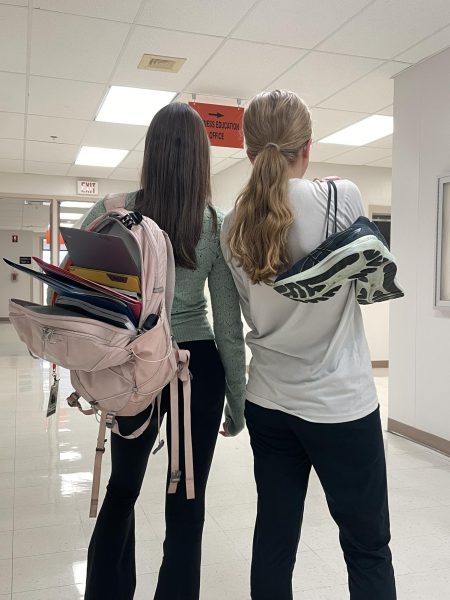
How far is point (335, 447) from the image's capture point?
1.25 meters

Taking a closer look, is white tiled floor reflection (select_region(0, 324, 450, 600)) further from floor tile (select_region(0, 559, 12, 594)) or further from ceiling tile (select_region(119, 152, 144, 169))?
ceiling tile (select_region(119, 152, 144, 169))

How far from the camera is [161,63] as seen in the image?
439 centimetres

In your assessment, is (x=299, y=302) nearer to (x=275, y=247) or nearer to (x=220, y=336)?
(x=275, y=247)

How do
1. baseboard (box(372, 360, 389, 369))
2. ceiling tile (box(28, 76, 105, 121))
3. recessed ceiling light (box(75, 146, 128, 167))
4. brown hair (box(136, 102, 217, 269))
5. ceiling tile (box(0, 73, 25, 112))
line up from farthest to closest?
baseboard (box(372, 360, 389, 369)) → recessed ceiling light (box(75, 146, 128, 167)) → ceiling tile (box(28, 76, 105, 121)) → ceiling tile (box(0, 73, 25, 112)) → brown hair (box(136, 102, 217, 269))

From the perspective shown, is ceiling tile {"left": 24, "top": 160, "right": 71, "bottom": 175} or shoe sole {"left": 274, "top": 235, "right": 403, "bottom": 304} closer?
shoe sole {"left": 274, "top": 235, "right": 403, "bottom": 304}

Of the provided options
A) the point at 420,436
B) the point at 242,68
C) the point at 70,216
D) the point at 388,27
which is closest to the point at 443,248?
the point at 420,436

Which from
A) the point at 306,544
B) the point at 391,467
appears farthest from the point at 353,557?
the point at 391,467

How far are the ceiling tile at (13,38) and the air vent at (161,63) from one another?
83 cm

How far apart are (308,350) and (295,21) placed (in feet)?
9.83

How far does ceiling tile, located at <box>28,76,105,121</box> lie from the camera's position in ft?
16.1

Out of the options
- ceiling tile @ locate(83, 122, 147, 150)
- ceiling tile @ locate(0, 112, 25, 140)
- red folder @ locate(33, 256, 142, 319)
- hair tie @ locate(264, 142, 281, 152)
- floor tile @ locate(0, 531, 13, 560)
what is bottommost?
floor tile @ locate(0, 531, 13, 560)

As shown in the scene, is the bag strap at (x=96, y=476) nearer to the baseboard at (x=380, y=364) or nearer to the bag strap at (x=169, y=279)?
the bag strap at (x=169, y=279)

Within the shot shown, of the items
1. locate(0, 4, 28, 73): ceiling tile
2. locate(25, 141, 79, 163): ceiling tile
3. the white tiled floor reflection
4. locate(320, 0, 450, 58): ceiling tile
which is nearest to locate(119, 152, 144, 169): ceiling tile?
locate(25, 141, 79, 163): ceiling tile

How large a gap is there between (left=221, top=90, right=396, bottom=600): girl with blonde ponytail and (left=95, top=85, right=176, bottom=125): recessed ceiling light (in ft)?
13.1
